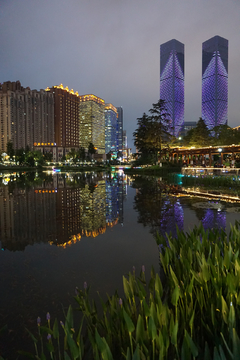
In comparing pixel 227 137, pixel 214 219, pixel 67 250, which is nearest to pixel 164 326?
pixel 67 250

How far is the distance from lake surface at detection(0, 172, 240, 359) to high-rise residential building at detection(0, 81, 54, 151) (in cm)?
14712

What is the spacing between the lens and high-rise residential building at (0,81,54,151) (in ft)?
461

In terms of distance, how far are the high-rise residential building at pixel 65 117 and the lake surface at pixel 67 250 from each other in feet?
567

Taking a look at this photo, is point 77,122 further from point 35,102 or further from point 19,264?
point 19,264

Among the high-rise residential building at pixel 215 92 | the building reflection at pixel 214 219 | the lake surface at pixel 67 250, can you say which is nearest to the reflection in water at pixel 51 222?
the lake surface at pixel 67 250

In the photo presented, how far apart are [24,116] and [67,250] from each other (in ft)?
530

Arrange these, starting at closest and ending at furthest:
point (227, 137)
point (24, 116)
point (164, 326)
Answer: point (164, 326) → point (227, 137) → point (24, 116)

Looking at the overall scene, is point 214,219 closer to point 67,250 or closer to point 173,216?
point 173,216

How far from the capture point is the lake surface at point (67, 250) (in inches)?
139

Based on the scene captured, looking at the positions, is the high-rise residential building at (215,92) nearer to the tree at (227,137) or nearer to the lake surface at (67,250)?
the tree at (227,137)

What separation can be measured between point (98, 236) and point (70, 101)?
193m

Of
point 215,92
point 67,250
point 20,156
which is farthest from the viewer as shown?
point 215,92

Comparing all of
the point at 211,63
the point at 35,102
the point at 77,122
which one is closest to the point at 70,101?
the point at 77,122

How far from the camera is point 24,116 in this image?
14975 centimetres
